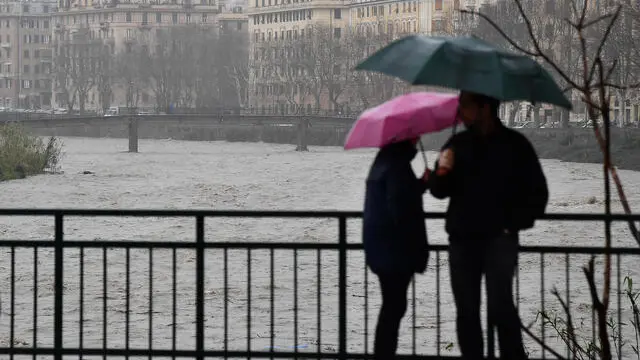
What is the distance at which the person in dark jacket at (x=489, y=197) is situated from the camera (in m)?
6.09

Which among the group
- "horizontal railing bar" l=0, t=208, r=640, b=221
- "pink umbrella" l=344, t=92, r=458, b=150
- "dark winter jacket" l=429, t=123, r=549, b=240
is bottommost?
"horizontal railing bar" l=0, t=208, r=640, b=221

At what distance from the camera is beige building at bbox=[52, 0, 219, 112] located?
16450 cm

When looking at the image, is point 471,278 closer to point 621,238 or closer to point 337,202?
point 621,238

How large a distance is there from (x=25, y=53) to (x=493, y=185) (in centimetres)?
18425

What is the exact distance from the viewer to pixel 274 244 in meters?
7.22

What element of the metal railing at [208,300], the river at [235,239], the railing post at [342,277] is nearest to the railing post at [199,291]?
the metal railing at [208,300]

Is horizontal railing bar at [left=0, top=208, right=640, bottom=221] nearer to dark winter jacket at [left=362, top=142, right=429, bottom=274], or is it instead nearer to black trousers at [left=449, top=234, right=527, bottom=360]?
dark winter jacket at [left=362, top=142, right=429, bottom=274]

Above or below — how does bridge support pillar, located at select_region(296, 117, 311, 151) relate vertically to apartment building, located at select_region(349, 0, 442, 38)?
below

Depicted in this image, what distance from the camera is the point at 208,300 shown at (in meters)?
22.4

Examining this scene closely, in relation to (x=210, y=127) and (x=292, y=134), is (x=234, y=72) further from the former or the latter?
(x=292, y=134)

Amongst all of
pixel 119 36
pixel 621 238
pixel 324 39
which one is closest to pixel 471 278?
pixel 621 238

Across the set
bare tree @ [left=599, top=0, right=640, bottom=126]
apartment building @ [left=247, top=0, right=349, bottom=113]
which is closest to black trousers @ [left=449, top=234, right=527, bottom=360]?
bare tree @ [left=599, top=0, right=640, bottom=126]

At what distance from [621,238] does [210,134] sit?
71.4m

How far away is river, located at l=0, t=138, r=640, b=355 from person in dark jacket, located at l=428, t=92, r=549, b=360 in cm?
117
